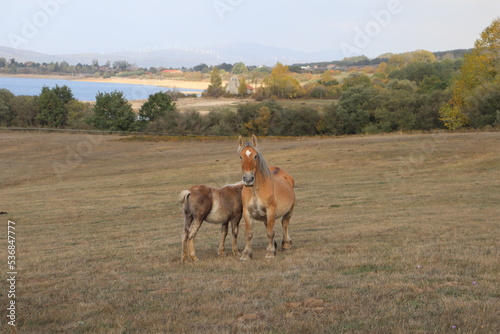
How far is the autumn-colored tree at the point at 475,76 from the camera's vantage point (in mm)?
71438

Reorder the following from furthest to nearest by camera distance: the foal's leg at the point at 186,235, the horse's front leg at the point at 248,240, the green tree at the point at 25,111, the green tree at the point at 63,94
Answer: the green tree at the point at 63,94, the green tree at the point at 25,111, the foal's leg at the point at 186,235, the horse's front leg at the point at 248,240

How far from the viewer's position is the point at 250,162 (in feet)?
Result: 35.9

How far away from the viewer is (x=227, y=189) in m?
12.6

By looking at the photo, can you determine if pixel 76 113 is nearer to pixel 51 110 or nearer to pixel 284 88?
Result: pixel 51 110

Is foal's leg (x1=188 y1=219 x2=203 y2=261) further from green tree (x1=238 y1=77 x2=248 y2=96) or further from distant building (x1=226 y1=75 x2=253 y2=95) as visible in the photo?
distant building (x1=226 y1=75 x2=253 y2=95)

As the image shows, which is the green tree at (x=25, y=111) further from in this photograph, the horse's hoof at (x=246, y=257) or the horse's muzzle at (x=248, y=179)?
the horse's muzzle at (x=248, y=179)

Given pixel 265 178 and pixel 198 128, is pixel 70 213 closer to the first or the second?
pixel 265 178

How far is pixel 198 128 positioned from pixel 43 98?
37667 millimetres

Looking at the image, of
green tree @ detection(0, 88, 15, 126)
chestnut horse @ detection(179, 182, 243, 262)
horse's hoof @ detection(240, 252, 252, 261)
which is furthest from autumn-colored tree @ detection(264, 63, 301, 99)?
horse's hoof @ detection(240, 252, 252, 261)

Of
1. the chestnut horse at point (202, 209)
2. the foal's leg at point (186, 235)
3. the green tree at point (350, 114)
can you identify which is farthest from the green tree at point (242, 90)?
the foal's leg at point (186, 235)

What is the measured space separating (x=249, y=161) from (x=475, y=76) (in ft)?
238

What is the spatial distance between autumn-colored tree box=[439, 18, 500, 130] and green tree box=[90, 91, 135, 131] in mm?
53955

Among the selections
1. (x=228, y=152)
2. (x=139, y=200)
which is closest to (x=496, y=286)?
(x=139, y=200)

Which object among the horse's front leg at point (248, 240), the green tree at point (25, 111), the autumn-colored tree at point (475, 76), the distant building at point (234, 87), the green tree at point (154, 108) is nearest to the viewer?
the horse's front leg at point (248, 240)
